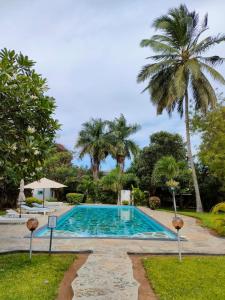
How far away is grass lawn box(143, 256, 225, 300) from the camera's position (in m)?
4.87

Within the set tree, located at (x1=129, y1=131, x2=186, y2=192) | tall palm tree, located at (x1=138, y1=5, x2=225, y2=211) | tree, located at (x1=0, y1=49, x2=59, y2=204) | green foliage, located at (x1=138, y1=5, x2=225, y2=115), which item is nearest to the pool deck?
tree, located at (x1=0, y1=49, x2=59, y2=204)

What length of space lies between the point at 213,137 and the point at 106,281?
19.1 metres

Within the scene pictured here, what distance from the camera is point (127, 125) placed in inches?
1359

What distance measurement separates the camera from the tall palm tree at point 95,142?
107 ft

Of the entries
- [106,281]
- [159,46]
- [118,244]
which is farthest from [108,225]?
[159,46]

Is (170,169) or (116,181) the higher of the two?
(170,169)

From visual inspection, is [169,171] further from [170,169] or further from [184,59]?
[184,59]

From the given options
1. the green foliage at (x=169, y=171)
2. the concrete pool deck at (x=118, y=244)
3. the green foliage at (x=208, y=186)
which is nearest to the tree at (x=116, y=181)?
the green foliage at (x=169, y=171)

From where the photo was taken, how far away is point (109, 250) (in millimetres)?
7988

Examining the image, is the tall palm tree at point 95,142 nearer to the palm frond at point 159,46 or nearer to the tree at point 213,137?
the tree at point 213,137

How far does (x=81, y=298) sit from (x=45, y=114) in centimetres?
367

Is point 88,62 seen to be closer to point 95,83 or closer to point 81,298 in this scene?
point 95,83

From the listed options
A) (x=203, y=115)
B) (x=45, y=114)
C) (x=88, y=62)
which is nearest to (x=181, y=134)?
(x=203, y=115)

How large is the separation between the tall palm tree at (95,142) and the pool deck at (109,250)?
20.2 m
